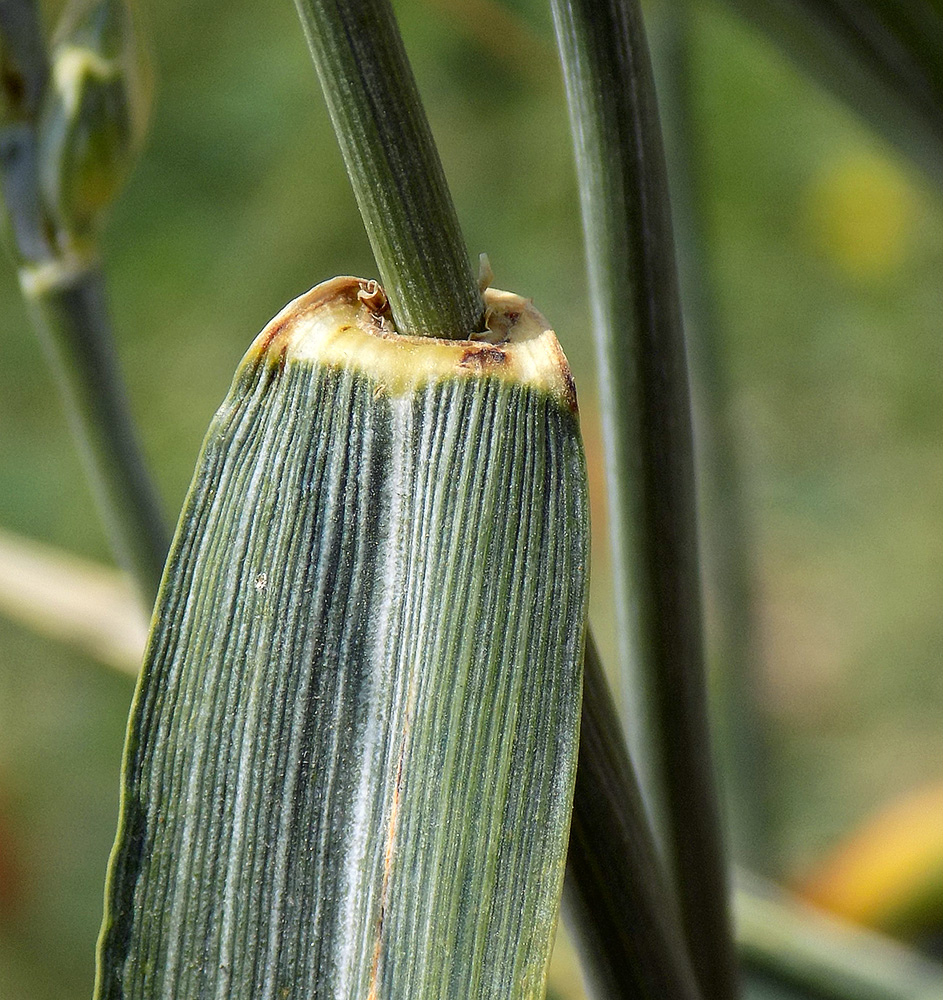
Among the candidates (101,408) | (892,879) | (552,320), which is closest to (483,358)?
(101,408)

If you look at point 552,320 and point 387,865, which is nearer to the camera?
point 387,865

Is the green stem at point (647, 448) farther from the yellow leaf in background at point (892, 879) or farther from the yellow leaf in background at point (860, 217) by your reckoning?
the yellow leaf in background at point (860, 217)

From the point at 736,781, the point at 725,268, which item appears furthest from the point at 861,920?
the point at 725,268

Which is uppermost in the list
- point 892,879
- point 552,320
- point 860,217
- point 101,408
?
point 860,217

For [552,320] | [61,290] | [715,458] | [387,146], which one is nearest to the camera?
[387,146]

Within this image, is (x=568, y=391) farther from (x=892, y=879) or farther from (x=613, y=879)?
(x=892, y=879)

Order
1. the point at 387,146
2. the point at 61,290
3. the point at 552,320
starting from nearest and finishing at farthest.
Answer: the point at 387,146 < the point at 61,290 < the point at 552,320
